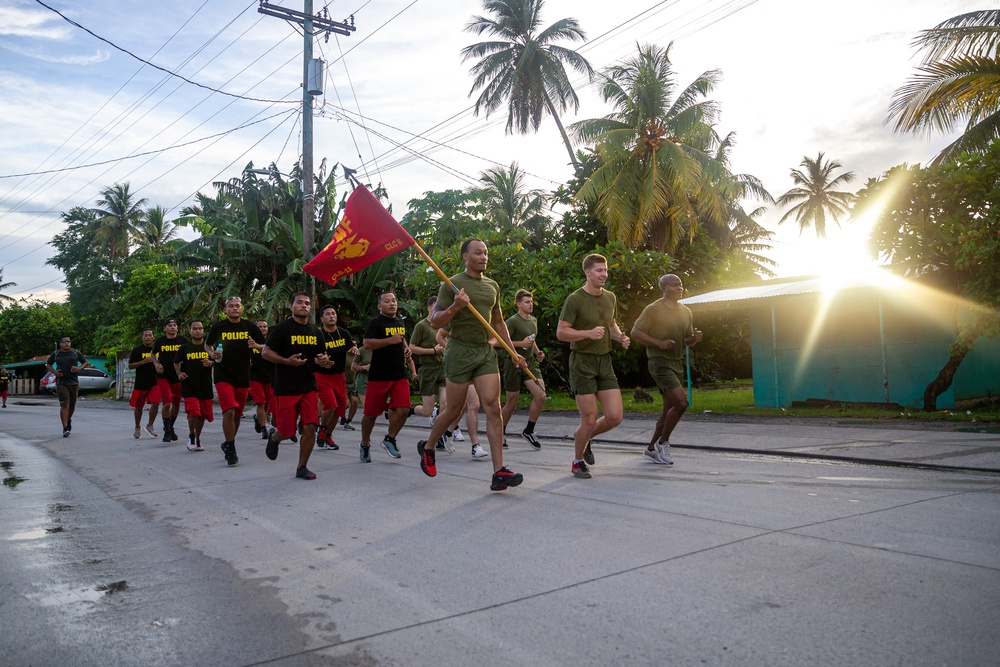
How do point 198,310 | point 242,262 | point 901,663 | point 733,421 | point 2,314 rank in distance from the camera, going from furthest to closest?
point 2,314 < point 198,310 < point 242,262 < point 733,421 < point 901,663

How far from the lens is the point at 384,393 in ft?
28.2

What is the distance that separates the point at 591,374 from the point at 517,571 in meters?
3.33

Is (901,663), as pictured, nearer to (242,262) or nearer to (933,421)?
(933,421)

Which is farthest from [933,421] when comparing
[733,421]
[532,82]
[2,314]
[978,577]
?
[2,314]

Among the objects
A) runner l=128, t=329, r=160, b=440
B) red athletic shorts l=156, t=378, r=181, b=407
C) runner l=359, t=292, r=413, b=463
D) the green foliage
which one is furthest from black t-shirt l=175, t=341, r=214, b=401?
the green foliage

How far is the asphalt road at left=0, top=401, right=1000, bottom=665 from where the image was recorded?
9.80 ft

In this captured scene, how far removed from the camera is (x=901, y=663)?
268 centimetres

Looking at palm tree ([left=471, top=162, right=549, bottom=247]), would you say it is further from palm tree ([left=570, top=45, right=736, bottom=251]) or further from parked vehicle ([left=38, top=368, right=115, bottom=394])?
parked vehicle ([left=38, top=368, right=115, bottom=394])

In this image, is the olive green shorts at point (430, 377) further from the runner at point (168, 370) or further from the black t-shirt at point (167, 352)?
the black t-shirt at point (167, 352)

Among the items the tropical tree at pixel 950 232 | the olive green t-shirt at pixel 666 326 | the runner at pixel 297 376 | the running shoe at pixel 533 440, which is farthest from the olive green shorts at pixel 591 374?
the tropical tree at pixel 950 232

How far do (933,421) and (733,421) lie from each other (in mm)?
2868

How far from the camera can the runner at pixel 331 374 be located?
9750mm

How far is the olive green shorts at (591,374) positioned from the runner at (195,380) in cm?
597

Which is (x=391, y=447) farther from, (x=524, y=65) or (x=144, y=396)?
(x=524, y=65)
